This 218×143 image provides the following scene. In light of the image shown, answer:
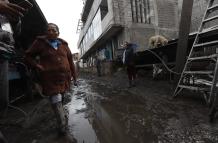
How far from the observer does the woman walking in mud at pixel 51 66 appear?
3.14m

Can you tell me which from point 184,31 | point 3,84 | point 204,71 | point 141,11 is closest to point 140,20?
point 141,11

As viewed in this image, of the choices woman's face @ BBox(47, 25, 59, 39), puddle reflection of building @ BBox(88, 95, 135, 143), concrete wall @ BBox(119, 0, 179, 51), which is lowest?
puddle reflection of building @ BBox(88, 95, 135, 143)

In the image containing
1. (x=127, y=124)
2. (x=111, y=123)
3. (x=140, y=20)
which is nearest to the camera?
(x=127, y=124)

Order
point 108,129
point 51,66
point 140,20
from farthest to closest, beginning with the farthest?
point 140,20 → point 108,129 → point 51,66

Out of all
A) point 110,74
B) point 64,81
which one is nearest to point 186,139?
point 64,81

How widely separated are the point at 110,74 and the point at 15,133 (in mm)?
10754

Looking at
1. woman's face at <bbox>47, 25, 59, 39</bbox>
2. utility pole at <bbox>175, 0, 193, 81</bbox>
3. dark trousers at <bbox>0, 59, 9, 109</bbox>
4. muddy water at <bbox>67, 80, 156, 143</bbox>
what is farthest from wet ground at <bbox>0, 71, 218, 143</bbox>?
woman's face at <bbox>47, 25, 59, 39</bbox>

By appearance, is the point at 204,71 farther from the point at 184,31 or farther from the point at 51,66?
the point at 51,66

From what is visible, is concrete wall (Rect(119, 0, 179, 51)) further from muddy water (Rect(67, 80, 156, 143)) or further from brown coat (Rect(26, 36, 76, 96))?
brown coat (Rect(26, 36, 76, 96))

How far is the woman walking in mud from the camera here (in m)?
3.14

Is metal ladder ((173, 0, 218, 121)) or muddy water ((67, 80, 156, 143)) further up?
metal ladder ((173, 0, 218, 121))

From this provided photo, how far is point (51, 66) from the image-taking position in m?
3.17

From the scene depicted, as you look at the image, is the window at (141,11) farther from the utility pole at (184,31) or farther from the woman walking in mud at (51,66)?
the woman walking in mud at (51,66)

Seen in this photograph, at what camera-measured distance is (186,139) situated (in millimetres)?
2656
